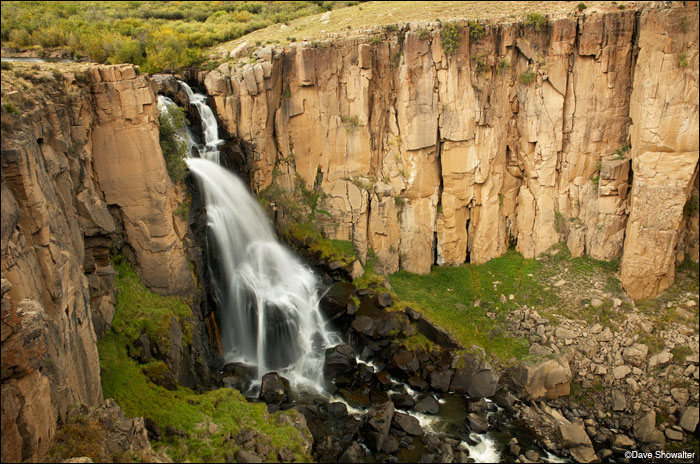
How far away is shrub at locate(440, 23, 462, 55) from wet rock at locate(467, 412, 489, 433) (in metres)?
18.4

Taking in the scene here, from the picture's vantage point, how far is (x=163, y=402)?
17.2m

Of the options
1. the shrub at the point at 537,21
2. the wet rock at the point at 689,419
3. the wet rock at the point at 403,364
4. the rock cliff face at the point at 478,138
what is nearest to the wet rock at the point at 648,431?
the wet rock at the point at 689,419

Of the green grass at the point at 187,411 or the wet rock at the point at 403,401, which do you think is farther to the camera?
the wet rock at the point at 403,401

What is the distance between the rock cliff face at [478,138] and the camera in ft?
82.1

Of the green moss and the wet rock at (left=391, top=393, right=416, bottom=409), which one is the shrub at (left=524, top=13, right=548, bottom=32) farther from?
the green moss

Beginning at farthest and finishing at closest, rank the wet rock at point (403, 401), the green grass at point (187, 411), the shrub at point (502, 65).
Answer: the shrub at point (502, 65) < the wet rock at point (403, 401) < the green grass at point (187, 411)

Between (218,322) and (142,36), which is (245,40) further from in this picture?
(218,322)

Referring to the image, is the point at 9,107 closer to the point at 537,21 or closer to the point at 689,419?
the point at 537,21

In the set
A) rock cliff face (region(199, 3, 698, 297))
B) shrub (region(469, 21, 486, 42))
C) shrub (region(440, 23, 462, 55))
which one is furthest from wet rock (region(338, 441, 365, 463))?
shrub (region(469, 21, 486, 42))

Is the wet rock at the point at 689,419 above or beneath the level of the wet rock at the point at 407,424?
beneath

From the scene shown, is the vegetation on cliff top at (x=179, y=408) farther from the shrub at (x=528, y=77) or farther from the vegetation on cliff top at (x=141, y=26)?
the shrub at (x=528, y=77)

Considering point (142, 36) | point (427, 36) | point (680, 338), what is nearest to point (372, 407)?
point (680, 338)

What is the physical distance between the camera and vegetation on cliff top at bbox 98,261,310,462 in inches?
626

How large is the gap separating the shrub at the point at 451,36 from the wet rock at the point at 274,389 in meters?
18.9
